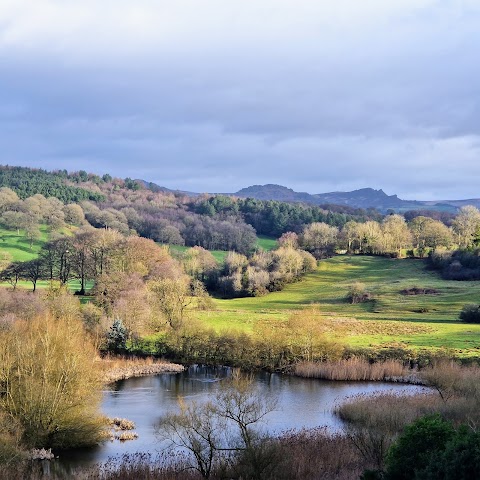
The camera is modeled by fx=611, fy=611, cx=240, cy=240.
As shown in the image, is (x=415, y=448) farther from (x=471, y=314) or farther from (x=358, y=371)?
(x=471, y=314)

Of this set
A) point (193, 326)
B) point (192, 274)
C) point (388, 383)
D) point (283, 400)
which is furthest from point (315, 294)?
point (283, 400)

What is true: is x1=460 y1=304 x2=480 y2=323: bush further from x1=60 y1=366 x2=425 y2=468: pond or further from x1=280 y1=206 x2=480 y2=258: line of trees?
x1=280 y1=206 x2=480 y2=258: line of trees

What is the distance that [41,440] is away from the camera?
109 feet

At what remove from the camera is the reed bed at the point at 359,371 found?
51438 millimetres

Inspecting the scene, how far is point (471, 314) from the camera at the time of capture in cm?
7569

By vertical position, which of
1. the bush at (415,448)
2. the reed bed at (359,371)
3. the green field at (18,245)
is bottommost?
the reed bed at (359,371)

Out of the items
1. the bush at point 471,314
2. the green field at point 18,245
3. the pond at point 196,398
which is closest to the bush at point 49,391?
the pond at point 196,398

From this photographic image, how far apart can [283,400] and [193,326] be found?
19.0 meters

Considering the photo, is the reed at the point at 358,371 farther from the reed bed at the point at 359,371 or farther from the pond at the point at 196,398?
the pond at the point at 196,398

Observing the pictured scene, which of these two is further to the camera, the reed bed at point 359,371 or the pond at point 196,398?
the reed bed at point 359,371

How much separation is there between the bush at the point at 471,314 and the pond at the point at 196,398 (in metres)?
30.4

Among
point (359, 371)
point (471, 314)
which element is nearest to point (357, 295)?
point (471, 314)

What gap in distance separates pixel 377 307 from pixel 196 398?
50.4 m

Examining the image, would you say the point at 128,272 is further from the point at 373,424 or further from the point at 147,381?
the point at 373,424
